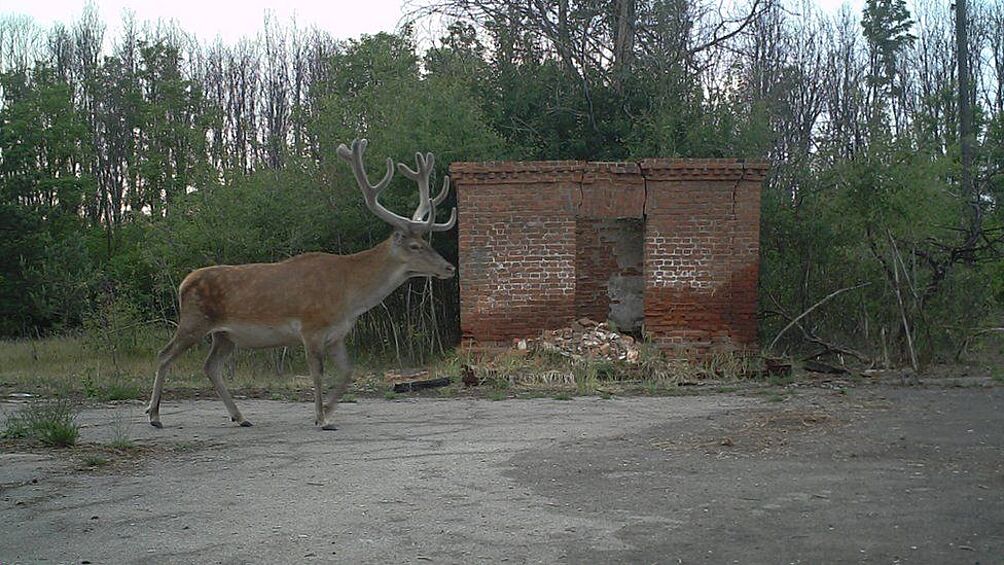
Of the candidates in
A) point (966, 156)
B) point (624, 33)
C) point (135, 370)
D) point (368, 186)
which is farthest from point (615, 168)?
point (966, 156)

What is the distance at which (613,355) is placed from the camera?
48.7ft

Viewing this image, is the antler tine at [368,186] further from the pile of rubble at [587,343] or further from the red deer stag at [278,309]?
the pile of rubble at [587,343]

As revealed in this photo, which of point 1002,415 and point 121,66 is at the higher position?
point 121,66

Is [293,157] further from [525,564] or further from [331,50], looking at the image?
[331,50]

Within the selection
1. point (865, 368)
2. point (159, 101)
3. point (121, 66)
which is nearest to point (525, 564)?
point (865, 368)

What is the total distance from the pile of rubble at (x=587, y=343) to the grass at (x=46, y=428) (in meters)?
7.44

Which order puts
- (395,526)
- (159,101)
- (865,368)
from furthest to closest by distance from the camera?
(159,101) < (865,368) < (395,526)

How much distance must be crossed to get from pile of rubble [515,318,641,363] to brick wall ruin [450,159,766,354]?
1.10ft

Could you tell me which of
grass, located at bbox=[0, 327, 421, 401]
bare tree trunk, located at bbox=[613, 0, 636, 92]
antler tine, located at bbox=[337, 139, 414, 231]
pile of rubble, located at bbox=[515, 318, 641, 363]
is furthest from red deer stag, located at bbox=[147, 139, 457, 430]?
bare tree trunk, located at bbox=[613, 0, 636, 92]

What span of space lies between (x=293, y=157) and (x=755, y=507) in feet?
48.6

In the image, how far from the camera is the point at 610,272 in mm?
17594

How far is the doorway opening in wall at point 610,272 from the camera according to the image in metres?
17.5

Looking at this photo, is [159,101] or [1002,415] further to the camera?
[159,101]

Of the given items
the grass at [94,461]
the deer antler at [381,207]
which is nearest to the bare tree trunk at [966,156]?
the deer antler at [381,207]
